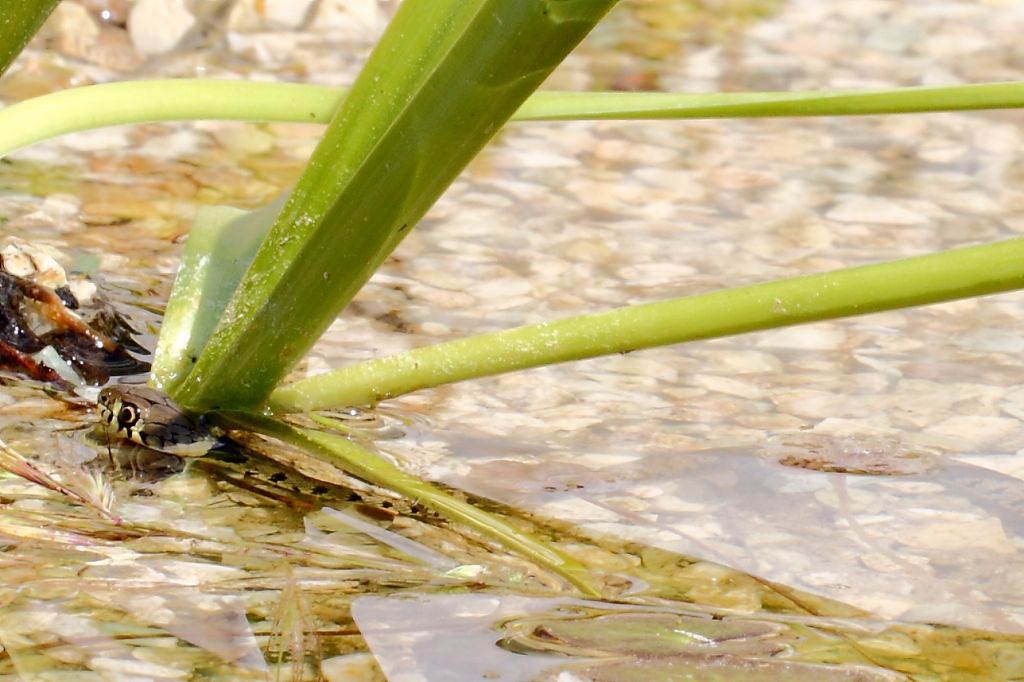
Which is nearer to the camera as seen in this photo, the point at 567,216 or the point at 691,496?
the point at 691,496

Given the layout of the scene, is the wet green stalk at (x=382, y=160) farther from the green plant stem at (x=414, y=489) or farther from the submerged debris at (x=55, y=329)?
the submerged debris at (x=55, y=329)

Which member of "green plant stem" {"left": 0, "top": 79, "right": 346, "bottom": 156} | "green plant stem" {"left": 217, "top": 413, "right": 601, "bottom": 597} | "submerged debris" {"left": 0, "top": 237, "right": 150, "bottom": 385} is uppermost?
"green plant stem" {"left": 0, "top": 79, "right": 346, "bottom": 156}

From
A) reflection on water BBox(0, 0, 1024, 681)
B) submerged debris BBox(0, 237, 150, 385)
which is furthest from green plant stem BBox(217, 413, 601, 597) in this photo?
submerged debris BBox(0, 237, 150, 385)

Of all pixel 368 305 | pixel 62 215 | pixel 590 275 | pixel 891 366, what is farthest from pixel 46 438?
pixel 891 366

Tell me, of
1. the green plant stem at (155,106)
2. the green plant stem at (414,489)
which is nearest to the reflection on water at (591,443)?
the green plant stem at (414,489)

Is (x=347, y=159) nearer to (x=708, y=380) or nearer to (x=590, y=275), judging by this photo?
(x=708, y=380)

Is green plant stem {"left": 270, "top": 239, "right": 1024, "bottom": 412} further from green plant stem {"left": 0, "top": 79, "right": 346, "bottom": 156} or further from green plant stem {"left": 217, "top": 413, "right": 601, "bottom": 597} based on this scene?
green plant stem {"left": 0, "top": 79, "right": 346, "bottom": 156}

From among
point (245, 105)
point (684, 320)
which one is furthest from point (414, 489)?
point (245, 105)
